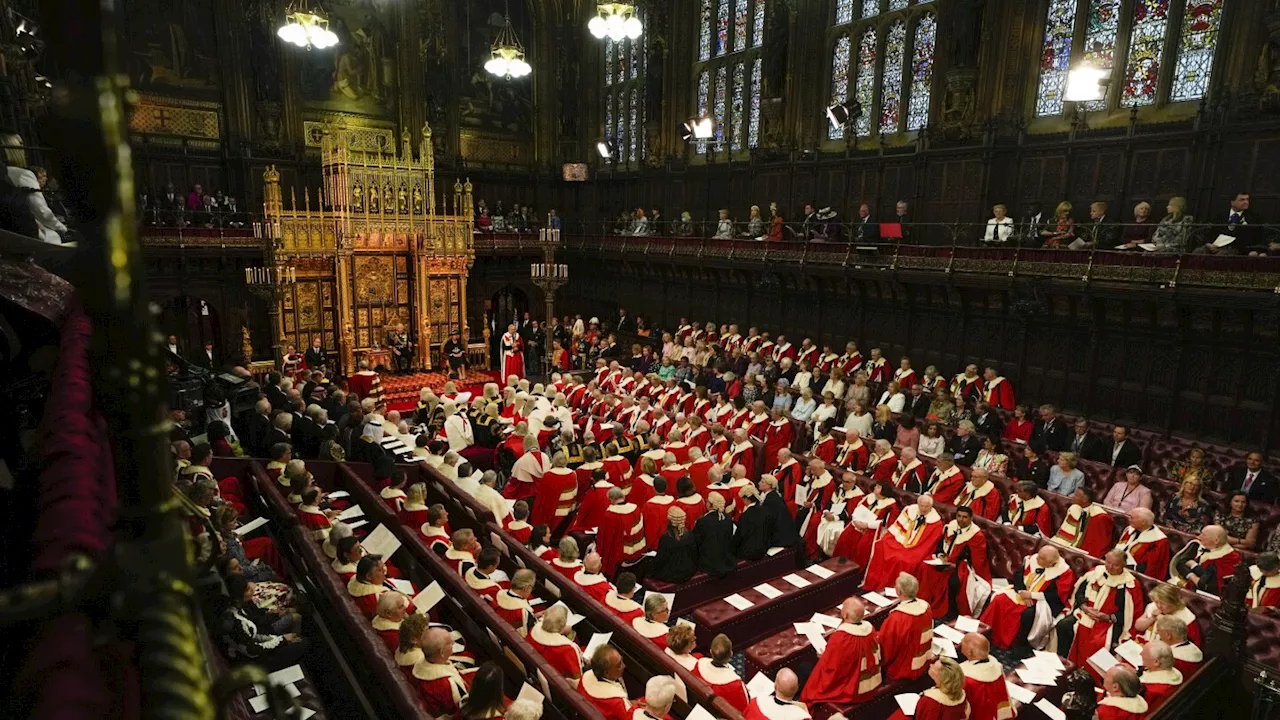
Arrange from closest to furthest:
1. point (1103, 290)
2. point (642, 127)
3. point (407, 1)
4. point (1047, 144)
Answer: point (1103, 290) < point (1047, 144) < point (407, 1) < point (642, 127)

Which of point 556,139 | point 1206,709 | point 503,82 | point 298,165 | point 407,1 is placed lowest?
point 1206,709

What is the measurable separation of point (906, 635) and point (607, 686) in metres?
3.52

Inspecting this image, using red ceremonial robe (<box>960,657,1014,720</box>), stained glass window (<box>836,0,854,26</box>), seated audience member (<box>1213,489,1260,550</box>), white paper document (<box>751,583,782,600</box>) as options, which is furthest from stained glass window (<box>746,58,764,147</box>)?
red ceremonial robe (<box>960,657,1014,720</box>)

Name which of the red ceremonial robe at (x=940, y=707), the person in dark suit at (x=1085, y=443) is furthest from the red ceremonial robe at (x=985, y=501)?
the red ceremonial robe at (x=940, y=707)

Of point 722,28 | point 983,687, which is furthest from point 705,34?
point 983,687

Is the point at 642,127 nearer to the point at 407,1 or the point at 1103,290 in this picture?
the point at 407,1

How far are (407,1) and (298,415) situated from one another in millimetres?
21762

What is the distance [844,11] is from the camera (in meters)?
20.5

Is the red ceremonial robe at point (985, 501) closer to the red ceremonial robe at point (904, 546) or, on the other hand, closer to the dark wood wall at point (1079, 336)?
the red ceremonial robe at point (904, 546)

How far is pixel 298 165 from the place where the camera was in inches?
991

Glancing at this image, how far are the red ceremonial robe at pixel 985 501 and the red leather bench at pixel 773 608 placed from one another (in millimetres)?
2413

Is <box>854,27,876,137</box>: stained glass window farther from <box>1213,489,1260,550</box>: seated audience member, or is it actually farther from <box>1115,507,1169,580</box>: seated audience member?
<box>1115,507,1169,580</box>: seated audience member

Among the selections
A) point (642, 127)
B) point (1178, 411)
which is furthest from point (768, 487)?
point (642, 127)

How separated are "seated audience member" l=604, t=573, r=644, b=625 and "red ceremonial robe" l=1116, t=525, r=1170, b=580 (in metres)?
6.28
